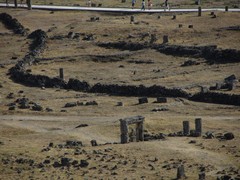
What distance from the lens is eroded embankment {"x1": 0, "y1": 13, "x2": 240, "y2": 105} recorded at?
8894cm

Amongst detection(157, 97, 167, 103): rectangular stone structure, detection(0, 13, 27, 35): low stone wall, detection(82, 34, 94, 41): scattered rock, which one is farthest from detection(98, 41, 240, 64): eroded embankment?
detection(157, 97, 167, 103): rectangular stone structure

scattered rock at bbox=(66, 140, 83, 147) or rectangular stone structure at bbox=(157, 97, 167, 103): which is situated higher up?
scattered rock at bbox=(66, 140, 83, 147)

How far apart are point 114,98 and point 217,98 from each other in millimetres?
9582

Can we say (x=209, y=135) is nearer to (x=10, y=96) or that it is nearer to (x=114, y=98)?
(x=114, y=98)

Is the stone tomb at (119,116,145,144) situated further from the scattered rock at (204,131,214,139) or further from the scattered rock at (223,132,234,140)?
the scattered rock at (223,132,234,140)

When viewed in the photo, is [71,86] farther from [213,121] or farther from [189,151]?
[189,151]

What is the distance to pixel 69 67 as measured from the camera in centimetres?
10869

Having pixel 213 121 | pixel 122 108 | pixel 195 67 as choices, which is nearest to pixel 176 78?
pixel 195 67

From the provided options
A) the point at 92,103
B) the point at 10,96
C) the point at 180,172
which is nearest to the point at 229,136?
the point at 180,172

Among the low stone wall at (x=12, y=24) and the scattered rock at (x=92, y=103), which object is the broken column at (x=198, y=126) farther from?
the low stone wall at (x=12, y=24)

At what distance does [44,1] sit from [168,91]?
66644 millimetres

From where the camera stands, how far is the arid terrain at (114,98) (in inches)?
2554

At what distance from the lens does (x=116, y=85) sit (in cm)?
9512

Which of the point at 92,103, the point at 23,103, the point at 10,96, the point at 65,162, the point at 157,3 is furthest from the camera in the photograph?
the point at 157,3
